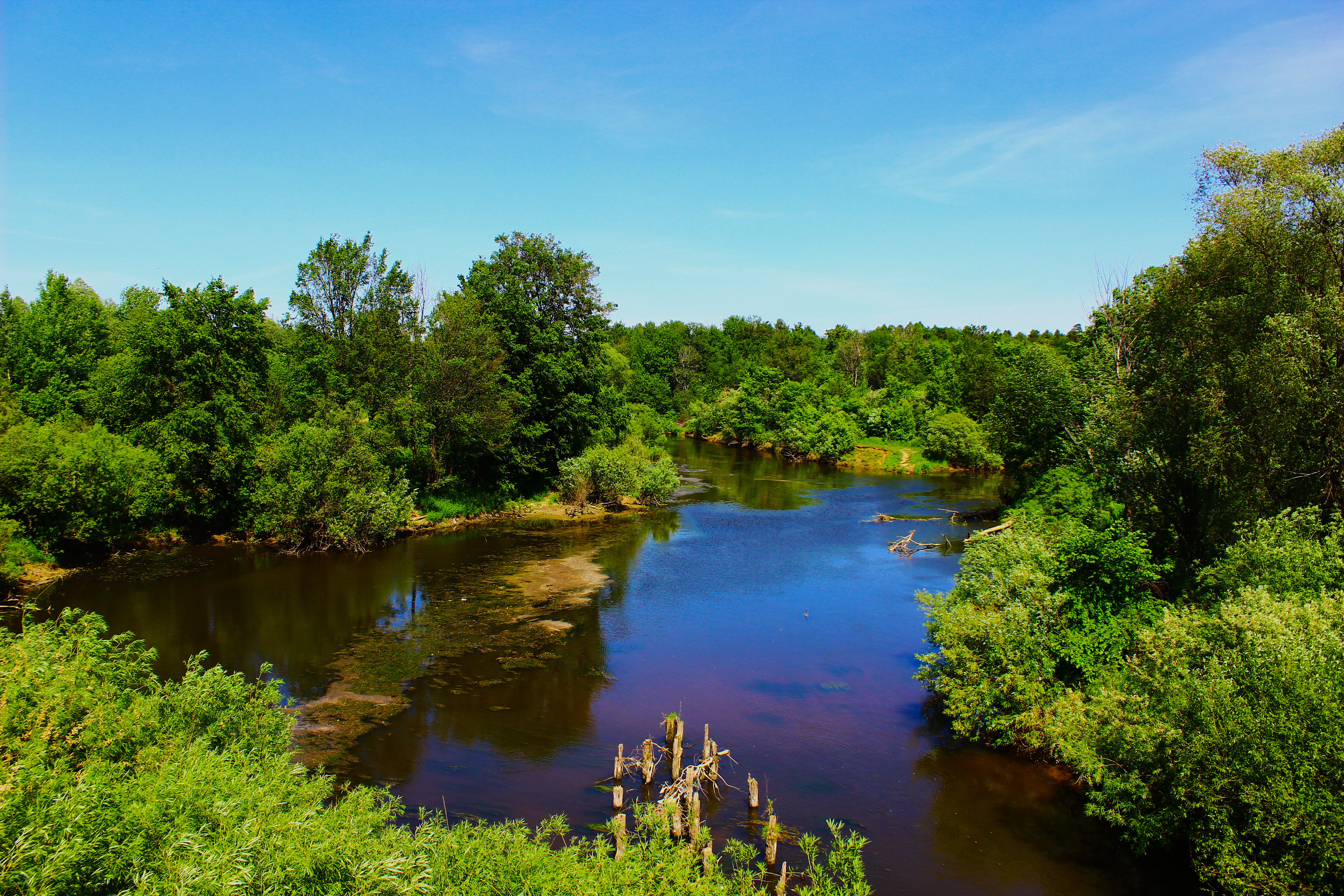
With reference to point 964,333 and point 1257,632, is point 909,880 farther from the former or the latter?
point 964,333

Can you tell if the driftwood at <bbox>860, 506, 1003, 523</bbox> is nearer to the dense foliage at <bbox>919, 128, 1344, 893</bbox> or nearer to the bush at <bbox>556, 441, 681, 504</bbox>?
the bush at <bbox>556, 441, 681, 504</bbox>

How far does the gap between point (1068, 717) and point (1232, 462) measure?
8.80 meters

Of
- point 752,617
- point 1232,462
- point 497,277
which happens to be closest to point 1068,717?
point 1232,462

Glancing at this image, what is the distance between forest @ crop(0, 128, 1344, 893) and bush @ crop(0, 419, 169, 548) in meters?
0.13

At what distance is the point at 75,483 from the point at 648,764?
27.3 metres

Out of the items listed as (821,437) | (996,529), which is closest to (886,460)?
(821,437)

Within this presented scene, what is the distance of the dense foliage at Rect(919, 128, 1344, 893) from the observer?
12.1m

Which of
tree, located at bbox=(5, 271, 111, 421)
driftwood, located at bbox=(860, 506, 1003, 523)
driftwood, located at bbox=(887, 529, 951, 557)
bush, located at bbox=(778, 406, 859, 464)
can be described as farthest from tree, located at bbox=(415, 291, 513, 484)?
bush, located at bbox=(778, 406, 859, 464)

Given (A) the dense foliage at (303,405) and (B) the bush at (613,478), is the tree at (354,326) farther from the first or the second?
(B) the bush at (613,478)

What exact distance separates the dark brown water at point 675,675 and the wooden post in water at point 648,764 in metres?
1.10

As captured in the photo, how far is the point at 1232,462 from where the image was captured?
65.9 feet

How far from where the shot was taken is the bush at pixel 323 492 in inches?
1421

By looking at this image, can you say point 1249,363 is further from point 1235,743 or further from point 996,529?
point 996,529

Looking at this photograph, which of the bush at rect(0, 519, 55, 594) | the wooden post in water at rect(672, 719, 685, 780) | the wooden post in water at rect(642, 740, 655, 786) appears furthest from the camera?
the bush at rect(0, 519, 55, 594)
